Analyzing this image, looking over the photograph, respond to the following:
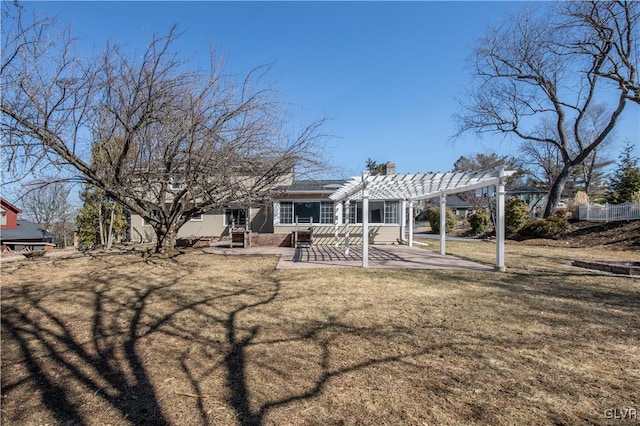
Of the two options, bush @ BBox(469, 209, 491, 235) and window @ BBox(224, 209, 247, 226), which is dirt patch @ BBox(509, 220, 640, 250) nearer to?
bush @ BBox(469, 209, 491, 235)

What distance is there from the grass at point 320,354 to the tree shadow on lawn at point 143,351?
2 cm

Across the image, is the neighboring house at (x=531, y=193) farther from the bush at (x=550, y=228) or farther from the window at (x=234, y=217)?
the window at (x=234, y=217)

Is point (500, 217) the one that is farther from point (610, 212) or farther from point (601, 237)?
point (610, 212)

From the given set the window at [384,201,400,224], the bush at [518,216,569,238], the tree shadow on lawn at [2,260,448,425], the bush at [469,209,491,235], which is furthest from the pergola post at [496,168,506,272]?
the bush at [469,209,491,235]

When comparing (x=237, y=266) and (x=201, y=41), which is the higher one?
(x=201, y=41)

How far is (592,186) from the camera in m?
40.3

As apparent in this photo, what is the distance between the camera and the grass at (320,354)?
8.07ft

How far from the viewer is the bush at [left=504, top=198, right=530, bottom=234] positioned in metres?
20.5

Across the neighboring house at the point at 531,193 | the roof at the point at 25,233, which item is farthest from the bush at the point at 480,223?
the roof at the point at 25,233

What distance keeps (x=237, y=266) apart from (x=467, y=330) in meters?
6.60

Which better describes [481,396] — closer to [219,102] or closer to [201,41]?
[219,102]

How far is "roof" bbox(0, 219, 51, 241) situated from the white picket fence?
3920 centimetres

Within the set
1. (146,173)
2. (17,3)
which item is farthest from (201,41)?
(17,3)

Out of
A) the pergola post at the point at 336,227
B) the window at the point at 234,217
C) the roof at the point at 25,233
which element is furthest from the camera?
the roof at the point at 25,233
